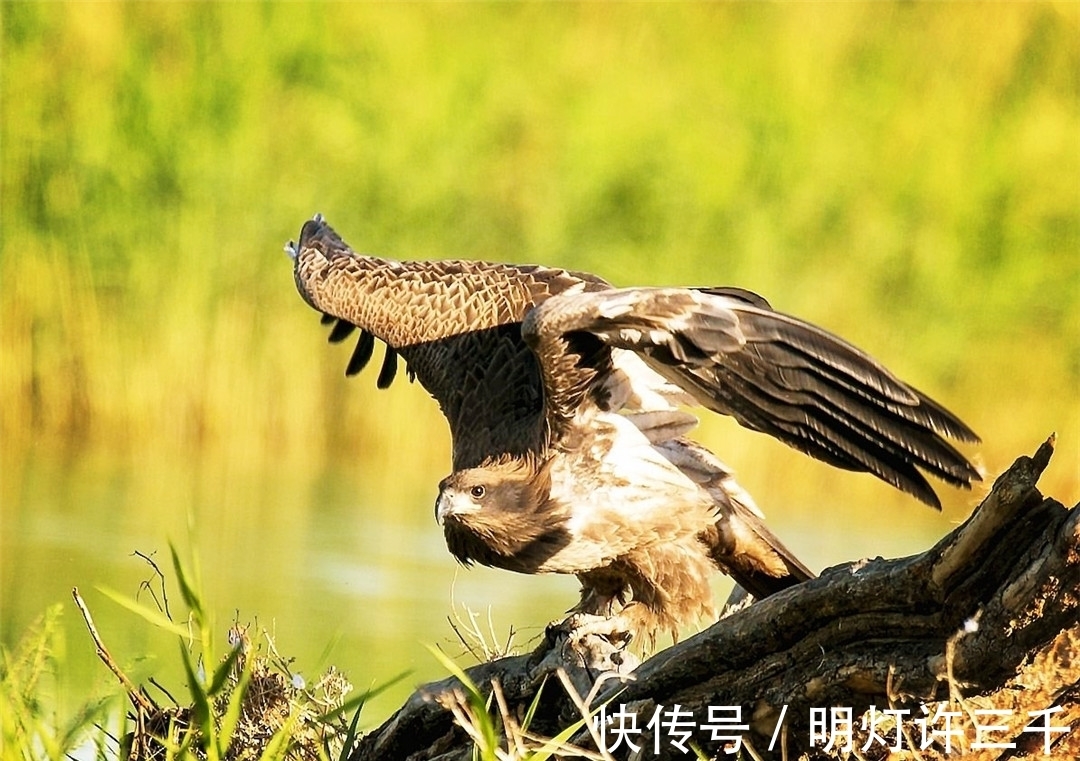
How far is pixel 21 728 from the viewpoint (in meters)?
3.77

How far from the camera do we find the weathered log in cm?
311

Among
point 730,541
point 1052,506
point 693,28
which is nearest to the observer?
point 1052,506

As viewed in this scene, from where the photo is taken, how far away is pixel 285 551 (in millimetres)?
7980

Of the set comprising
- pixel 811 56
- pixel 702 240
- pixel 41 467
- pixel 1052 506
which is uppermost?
pixel 811 56

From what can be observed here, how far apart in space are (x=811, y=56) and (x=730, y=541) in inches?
212

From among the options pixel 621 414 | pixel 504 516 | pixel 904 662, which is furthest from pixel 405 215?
pixel 904 662

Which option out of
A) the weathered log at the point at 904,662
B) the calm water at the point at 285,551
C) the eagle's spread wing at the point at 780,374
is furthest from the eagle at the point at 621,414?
the calm water at the point at 285,551

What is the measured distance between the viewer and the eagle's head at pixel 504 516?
15.5 ft

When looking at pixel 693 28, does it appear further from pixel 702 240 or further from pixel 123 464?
pixel 123 464

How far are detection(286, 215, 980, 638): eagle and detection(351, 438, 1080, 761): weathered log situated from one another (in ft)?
2.04

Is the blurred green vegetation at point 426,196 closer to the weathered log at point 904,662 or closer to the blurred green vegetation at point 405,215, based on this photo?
the blurred green vegetation at point 405,215

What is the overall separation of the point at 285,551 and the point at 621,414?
135 inches

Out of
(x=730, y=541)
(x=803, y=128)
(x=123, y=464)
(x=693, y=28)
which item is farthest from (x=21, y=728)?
(x=693, y=28)

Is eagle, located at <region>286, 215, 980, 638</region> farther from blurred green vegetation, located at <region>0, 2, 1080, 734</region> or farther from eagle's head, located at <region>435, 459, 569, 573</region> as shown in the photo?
blurred green vegetation, located at <region>0, 2, 1080, 734</region>
